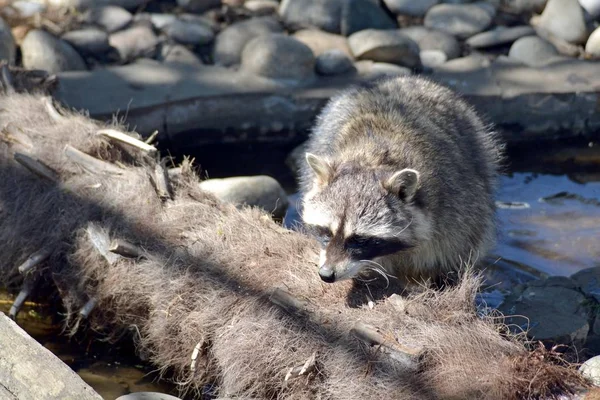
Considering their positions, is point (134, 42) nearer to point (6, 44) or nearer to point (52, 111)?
point (6, 44)

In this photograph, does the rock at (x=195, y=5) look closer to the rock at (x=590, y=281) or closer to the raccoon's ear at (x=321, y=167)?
the raccoon's ear at (x=321, y=167)

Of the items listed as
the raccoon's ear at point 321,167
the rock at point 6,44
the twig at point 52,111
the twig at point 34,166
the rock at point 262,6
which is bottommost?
the rock at point 262,6

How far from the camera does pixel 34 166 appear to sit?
4.47m

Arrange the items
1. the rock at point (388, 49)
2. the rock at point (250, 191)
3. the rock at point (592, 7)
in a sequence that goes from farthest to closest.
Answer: the rock at point (592, 7) < the rock at point (388, 49) < the rock at point (250, 191)

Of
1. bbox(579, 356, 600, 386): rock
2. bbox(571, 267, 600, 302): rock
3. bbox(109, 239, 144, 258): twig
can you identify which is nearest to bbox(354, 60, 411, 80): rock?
bbox(571, 267, 600, 302): rock

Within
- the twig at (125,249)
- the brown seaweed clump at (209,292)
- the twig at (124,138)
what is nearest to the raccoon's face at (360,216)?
the brown seaweed clump at (209,292)

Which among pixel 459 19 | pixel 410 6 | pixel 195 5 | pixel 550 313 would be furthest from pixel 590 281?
pixel 195 5

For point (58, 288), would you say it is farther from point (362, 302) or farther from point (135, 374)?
point (362, 302)

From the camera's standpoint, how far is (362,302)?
3650 millimetres

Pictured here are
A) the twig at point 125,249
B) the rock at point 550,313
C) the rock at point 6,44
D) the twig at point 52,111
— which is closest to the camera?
the rock at point 550,313

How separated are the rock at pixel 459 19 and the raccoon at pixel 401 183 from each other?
226 centimetres

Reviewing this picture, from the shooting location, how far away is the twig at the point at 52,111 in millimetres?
4852

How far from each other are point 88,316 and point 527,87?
349 centimetres

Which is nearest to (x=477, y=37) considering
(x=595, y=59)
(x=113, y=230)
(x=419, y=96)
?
(x=595, y=59)
